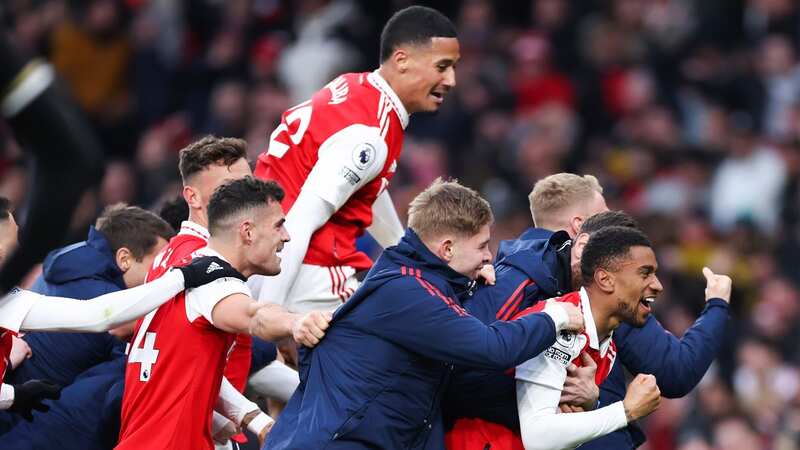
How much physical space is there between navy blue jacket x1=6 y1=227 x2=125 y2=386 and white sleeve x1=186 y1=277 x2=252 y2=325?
2.72 ft

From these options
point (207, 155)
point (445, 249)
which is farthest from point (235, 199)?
point (445, 249)

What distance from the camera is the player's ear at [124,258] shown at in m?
6.47

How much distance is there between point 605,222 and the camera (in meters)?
5.96

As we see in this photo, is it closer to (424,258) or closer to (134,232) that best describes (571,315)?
(424,258)

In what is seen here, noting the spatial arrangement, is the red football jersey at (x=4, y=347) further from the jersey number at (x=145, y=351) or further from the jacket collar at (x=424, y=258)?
the jacket collar at (x=424, y=258)

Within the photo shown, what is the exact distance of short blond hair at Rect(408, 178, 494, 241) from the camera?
18.0 ft

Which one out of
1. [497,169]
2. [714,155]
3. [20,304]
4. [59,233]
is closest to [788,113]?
[714,155]

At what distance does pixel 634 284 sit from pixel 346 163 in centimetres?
132

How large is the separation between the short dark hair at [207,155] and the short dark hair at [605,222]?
1427 mm

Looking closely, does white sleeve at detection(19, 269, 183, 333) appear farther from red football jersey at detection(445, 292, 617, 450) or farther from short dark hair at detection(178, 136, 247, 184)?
red football jersey at detection(445, 292, 617, 450)

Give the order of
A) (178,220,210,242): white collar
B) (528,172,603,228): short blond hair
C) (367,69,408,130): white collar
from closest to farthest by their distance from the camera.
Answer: (178,220,210,242): white collar < (528,172,603,228): short blond hair < (367,69,408,130): white collar

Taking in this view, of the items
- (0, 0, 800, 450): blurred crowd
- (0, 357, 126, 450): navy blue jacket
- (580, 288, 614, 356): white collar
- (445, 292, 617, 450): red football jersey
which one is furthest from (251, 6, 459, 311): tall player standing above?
(0, 0, 800, 450): blurred crowd

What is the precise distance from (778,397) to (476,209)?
258 inches

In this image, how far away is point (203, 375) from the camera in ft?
18.3
